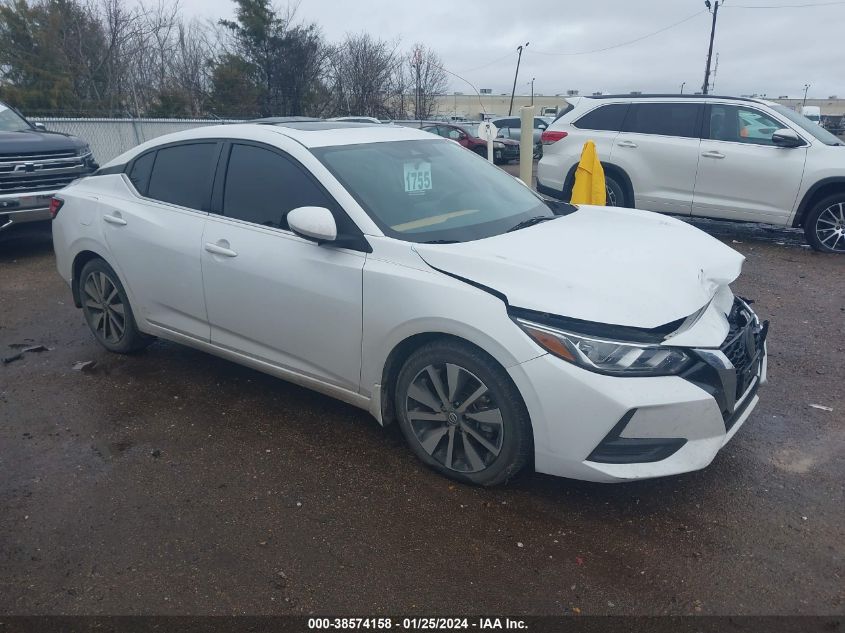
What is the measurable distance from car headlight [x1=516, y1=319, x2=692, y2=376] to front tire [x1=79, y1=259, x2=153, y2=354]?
332 cm

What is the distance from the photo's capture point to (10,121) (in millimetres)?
9266

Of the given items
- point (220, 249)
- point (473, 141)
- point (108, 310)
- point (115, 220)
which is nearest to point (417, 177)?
point (220, 249)

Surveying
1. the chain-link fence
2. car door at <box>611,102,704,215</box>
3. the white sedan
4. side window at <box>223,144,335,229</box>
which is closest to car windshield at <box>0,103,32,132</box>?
the white sedan

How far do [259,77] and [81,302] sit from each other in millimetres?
24497

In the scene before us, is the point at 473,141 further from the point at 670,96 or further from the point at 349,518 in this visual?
the point at 349,518

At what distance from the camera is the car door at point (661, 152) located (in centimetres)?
912

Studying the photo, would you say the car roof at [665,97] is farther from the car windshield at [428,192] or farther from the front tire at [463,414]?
the front tire at [463,414]

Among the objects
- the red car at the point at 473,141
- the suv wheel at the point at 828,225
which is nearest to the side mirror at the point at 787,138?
the suv wheel at the point at 828,225

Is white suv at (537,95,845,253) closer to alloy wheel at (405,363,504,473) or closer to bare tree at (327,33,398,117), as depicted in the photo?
alloy wheel at (405,363,504,473)

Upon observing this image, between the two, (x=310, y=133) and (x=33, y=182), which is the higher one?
(x=310, y=133)

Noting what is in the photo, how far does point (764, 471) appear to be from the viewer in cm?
359

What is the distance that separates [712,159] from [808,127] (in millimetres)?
1200

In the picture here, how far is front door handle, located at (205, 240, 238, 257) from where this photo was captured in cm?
409

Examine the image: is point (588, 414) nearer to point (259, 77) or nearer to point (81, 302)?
point (81, 302)
